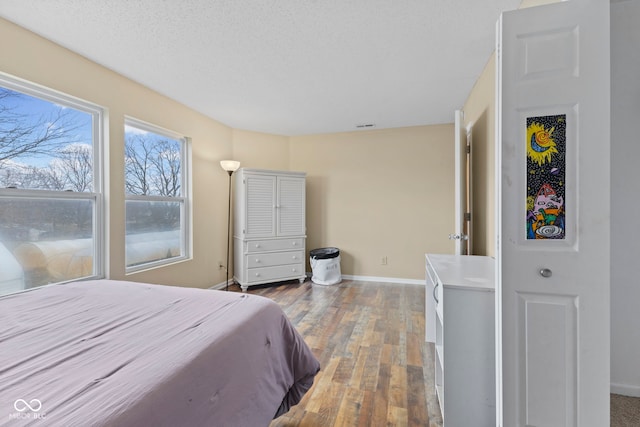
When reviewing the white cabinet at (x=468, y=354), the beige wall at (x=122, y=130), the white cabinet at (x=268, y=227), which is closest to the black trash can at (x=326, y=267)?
the white cabinet at (x=268, y=227)

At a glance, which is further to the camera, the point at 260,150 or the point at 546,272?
the point at 260,150

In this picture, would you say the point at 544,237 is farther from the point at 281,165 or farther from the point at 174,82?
the point at 281,165

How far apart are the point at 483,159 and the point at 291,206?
8.62 ft

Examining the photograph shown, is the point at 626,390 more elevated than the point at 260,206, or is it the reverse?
the point at 260,206

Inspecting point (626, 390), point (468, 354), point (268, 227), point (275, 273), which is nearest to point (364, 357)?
point (468, 354)

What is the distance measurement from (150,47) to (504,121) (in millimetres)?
2440

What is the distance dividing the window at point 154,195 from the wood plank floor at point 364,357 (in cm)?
142

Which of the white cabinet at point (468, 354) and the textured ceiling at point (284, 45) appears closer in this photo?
the white cabinet at point (468, 354)

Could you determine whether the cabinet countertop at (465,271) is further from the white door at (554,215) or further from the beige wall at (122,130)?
the beige wall at (122,130)

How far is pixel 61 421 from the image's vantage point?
2.23 feet

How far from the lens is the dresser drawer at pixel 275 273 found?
391 cm

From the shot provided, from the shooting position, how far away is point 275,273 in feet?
13.3

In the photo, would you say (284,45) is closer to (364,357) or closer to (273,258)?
(364,357)

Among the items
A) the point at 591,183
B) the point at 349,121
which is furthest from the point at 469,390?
the point at 349,121
